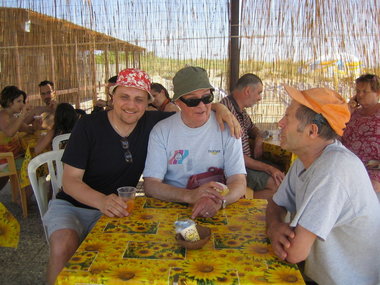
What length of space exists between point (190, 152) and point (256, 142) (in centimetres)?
165

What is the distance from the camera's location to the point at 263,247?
4.64ft

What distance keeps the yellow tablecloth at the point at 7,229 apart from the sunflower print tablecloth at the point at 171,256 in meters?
1.48

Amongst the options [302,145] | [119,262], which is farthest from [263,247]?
[119,262]

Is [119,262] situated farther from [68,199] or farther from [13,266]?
[13,266]

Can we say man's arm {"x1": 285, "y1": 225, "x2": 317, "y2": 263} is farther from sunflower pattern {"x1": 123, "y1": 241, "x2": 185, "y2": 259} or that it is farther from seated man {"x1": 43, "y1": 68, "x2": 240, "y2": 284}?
seated man {"x1": 43, "y1": 68, "x2": 240, "y2": 284}

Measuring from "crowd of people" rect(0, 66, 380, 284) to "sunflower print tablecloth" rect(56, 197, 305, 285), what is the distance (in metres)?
0.08

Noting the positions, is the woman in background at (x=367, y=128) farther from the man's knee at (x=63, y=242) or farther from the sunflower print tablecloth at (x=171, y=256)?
the man's knee at (x=63, y=242)

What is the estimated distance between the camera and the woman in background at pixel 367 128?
3045mm

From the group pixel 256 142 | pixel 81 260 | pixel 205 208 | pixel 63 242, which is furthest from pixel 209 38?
pixel 81 260

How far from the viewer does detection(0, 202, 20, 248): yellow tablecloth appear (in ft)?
8.94

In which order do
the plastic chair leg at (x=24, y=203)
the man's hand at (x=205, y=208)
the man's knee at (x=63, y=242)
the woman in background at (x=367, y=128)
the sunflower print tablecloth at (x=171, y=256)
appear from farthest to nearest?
the plastic chair leg at (x=24, y=203)
the woman in background at (x=367, y=128)
the man's knee at (x=63, y=242)
the man's hand at (x=205, y=208)
the sunflower print tablecloth at (x=171, y=256)

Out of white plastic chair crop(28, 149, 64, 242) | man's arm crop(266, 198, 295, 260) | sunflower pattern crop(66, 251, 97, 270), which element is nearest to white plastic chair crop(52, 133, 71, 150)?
white plastic chair crop(28, 149, 64, 242)

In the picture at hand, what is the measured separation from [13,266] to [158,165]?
1.81 metres

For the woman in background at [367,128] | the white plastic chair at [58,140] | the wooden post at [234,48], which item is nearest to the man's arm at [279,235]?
the woman in background at [367,128]
